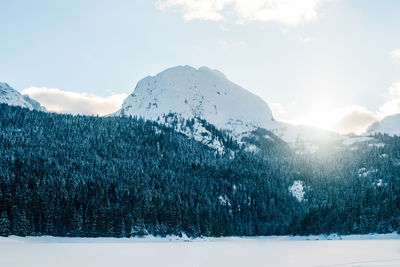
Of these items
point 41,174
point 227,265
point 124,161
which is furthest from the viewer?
point 124,161

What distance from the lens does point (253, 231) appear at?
638 feet

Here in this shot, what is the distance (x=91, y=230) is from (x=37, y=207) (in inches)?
711

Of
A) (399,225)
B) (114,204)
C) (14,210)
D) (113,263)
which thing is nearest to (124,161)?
(114,204)

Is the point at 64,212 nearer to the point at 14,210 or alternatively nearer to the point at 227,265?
the point at 14,210

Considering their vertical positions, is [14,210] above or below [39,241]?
above

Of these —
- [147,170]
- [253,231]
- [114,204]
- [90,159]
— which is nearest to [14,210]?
[114,204]

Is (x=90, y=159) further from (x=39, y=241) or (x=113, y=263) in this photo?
(x=113, y=263)

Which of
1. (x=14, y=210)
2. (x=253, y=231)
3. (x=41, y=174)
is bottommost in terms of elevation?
(x=253, y=231)

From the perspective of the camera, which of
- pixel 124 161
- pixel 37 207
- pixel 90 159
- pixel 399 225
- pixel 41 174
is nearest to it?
pixel 37 207

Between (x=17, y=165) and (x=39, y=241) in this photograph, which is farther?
(x=17, y=165)

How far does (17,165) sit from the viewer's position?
143000mm

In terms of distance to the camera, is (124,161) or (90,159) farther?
(124,161)

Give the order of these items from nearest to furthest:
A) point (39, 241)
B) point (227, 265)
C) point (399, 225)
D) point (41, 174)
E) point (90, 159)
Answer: point (227, 265) < point (39, 241) < point (41, 174) < point (399, 225) < point (90, 159)

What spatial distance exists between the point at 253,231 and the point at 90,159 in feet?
276
